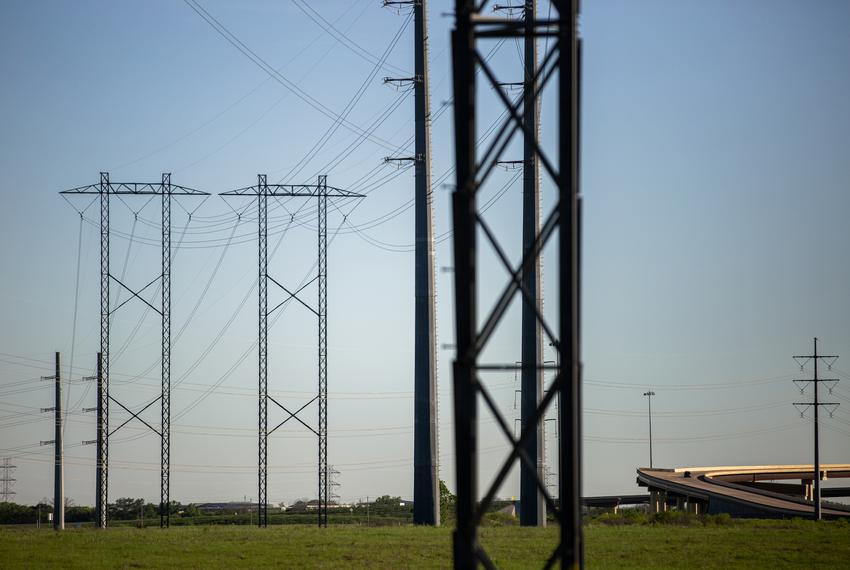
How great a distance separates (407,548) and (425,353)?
57.8ft

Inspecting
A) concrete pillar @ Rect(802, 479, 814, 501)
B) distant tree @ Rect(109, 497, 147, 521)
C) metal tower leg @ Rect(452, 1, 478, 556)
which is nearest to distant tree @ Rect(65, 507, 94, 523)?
distant tree @ Rect(109, 497, 147, 521)

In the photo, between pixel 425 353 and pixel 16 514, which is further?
pixel 16 514

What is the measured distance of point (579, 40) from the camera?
1855 centimetres

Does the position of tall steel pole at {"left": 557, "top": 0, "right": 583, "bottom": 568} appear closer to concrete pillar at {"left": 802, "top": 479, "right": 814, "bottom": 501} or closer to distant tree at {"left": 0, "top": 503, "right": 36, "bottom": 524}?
distant tree at {"left": 0, "top": 503, "right": 36, "bottom": 524}

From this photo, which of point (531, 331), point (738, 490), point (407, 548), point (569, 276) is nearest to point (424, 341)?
point (531, 331)

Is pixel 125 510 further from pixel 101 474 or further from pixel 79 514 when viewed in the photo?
pixel 101 474

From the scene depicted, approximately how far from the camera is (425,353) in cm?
6294

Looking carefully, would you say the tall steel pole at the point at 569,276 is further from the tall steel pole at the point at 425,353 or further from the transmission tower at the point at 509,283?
the tall steel pole at the point at 425,353

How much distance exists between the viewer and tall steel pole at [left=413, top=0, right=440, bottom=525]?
62312 millimetres

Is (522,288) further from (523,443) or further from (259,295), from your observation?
(259,295)

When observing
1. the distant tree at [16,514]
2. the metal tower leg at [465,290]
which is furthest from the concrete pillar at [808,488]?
the metal tower leg at [465,290]

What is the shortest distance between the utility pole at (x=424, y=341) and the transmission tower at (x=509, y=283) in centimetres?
4419

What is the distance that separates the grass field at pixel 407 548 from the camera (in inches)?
1647

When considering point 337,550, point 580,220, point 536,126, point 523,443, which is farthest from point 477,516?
point 536,126
